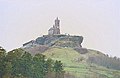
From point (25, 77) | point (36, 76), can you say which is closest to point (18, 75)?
point (25, 77)

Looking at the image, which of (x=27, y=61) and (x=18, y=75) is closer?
(x=18, y=75)

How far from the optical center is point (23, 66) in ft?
377

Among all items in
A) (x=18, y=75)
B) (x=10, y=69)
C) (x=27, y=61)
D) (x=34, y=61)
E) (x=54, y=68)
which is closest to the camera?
(x=10, y=69)

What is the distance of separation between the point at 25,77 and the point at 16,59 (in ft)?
21.4

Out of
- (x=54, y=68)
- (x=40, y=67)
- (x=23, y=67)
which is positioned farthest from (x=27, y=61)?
(x=54, y=68)

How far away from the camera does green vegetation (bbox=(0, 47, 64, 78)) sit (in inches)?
4021

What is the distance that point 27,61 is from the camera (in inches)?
4601

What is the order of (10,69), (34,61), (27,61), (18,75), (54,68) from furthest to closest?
(54,68), (34,61), (27,61), (18,75), (10,69)

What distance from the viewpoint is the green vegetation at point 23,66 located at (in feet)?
335

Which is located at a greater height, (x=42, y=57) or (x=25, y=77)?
(x=42, y=57)

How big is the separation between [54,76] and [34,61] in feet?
64.4

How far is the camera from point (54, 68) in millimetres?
143375

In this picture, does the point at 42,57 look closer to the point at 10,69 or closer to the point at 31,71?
the point at 31,71

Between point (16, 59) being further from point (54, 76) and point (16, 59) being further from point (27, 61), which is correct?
point (54, 76)
